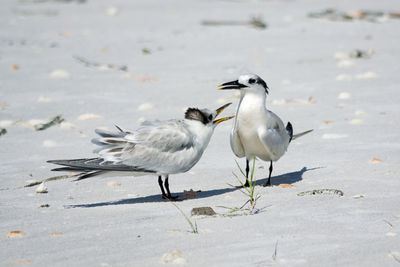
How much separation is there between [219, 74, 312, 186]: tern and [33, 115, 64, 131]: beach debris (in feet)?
7.53

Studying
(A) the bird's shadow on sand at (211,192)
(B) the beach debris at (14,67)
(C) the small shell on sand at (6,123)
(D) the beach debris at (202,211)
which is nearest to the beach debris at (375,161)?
(A) the bird's shadow on sand at (211,192)

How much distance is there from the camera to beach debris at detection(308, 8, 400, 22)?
11508 millimetres

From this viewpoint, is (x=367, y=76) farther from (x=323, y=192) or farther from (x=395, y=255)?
(x=395, y=255)

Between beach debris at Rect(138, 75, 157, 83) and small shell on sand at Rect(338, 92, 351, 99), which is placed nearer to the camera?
small shell on sand at Rect(338, 92, 351, 99)

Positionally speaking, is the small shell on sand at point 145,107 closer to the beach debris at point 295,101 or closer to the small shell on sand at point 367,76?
the beach debris at point 295,101

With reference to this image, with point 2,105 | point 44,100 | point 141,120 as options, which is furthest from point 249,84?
point 2,105

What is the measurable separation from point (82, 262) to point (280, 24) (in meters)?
8.61

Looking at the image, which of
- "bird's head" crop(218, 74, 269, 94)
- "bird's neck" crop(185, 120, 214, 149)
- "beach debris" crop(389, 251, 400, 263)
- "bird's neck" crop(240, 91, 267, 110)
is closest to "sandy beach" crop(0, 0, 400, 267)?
"beach debris" crop(389, 251, 400, 263)

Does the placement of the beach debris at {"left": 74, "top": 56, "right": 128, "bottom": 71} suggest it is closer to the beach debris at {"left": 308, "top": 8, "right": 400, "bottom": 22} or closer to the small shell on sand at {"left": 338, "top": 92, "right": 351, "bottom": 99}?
the small shell on sand at {"left": 338, "top": 92, "right": 351, "bottom": 99}

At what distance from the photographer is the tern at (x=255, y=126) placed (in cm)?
518

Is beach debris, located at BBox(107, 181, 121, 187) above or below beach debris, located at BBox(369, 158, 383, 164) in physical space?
below

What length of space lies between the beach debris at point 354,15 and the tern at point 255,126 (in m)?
6.59

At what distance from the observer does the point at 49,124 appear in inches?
272

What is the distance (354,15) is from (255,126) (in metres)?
7.13
